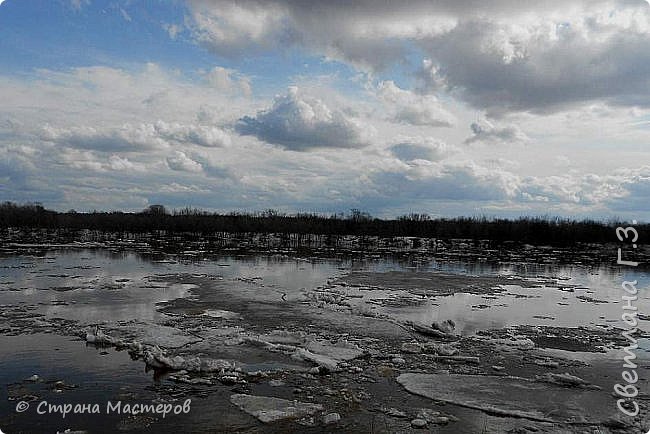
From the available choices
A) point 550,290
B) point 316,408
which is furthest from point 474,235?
point 316,408

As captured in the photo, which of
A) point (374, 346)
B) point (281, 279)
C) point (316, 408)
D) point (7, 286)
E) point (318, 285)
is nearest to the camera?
point (316, 408)

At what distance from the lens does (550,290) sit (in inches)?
939

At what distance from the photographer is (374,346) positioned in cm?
1221

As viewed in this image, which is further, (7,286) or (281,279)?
(281,279)

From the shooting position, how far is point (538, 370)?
10.7 meters

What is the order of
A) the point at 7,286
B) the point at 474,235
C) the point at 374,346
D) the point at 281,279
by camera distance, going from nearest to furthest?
the point at 374,346, the point at 7,286, the point at 281,279, the point at 474,235

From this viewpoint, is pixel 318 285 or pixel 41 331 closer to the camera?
pixel 41 331

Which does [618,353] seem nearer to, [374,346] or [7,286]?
[374,346]

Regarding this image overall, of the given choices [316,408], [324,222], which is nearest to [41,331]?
[316,408]

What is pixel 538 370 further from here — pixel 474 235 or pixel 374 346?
pixel 474 235

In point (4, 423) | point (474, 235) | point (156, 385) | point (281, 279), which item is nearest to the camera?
point (4, 423)

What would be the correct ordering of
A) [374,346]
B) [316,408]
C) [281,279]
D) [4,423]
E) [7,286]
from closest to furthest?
[4,423], [316,408], [374,346], [7,286], [281,279]

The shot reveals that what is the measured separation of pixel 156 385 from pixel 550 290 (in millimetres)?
20229

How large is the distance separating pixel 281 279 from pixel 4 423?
61.2ft
